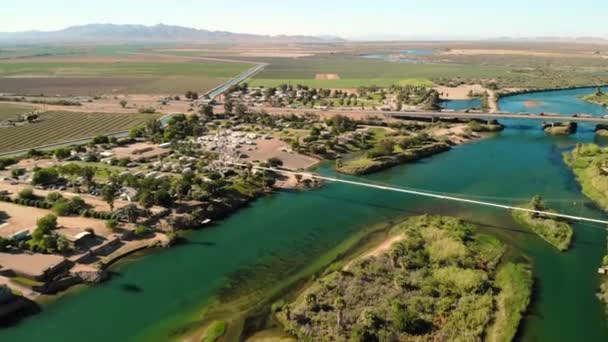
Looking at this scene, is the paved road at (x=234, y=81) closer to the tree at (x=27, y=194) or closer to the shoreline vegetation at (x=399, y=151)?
the shoreline vegetation at (x=399, y=151)

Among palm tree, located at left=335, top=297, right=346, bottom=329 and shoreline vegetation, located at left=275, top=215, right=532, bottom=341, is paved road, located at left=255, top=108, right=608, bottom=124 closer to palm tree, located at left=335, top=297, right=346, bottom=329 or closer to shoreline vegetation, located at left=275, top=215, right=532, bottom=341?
shoreline vegetation, located at left=275, top=215, right=532, bottom=341

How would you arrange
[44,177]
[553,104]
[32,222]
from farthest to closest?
[553,104]
[44,177]
[32,222]

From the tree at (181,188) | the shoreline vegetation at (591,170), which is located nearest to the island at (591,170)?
the shoreline vegetation at (591,170)

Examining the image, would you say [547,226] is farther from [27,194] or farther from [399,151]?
[27,194]

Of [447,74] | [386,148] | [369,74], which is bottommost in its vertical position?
[386,148]

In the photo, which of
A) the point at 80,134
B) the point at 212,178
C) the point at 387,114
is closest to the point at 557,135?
the point at 387,114

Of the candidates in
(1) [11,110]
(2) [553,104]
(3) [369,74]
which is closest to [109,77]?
(1) [11,110]
